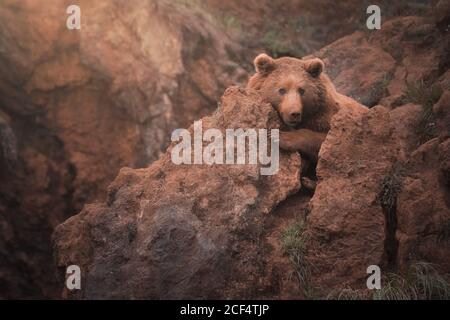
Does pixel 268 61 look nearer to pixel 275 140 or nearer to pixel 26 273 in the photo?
pixel 275 140

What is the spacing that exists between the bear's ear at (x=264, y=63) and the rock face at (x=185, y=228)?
649 mm

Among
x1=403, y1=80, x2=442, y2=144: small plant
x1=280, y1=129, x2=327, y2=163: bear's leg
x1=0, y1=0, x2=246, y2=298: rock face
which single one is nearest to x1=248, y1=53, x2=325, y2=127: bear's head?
x1=280, y1=129, x2=327, y2=163: bear's leg

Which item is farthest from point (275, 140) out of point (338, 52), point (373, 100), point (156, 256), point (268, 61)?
point (338, 52)

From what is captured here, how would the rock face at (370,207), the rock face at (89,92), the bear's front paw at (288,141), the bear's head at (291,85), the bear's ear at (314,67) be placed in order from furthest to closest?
the rock face at (89,92)
the bear's ear at (314,67)
the bear's head at (291,85)
the bear's front paw at (288,141)
the rock face at (370,207)

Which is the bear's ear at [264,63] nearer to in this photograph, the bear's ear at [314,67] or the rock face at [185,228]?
the bear's ear at [314,67]

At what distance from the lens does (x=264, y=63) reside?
20.9 ft

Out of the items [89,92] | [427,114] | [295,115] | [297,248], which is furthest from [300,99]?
[89,92]

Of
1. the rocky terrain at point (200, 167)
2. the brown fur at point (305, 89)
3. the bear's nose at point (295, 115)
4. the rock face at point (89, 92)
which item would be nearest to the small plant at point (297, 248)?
the rocky terrain at point (200, 167)

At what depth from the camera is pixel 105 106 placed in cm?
1078

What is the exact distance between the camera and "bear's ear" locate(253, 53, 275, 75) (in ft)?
20.8

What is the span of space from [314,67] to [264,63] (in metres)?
0.55

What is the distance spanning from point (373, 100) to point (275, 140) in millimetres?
4166

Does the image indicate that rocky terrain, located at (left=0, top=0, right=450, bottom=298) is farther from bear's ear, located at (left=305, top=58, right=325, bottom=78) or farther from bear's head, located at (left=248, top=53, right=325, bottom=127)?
bear's ear, located at (left=305, top=58, right=325, bottom=78)

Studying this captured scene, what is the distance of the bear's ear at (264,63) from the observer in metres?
6.34
